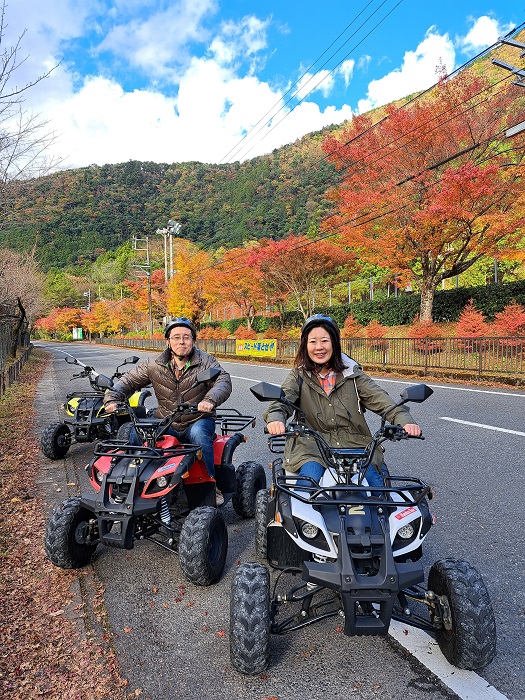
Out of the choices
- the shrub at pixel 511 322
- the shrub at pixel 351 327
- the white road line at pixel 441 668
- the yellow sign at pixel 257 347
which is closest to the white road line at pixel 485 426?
the white road line at pixel 441 668

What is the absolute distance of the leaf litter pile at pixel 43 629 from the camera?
227cm

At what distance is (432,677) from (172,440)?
7.06ft

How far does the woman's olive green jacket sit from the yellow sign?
22662 mm

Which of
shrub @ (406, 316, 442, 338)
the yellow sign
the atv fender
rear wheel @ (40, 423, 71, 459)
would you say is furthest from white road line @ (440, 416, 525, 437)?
the yellow sign

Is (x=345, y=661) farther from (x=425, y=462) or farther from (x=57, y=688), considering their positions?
(x=425, y=462)

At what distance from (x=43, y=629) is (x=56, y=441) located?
4238 mm

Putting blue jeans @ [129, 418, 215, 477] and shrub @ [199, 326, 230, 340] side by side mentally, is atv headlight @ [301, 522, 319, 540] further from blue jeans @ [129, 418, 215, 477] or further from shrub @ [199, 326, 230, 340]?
shrub @ [199, 326, 230, 340]

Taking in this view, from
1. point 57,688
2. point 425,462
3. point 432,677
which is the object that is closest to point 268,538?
point 432,677

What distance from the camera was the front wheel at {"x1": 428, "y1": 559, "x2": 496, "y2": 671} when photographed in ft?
7.12

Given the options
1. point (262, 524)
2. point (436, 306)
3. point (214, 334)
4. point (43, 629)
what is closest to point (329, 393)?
point (262, 524)

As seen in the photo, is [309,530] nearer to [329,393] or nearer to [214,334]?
[329,393]

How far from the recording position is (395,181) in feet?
61.4

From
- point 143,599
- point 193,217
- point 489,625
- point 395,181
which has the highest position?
point 193,217

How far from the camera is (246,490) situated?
4.41 m
